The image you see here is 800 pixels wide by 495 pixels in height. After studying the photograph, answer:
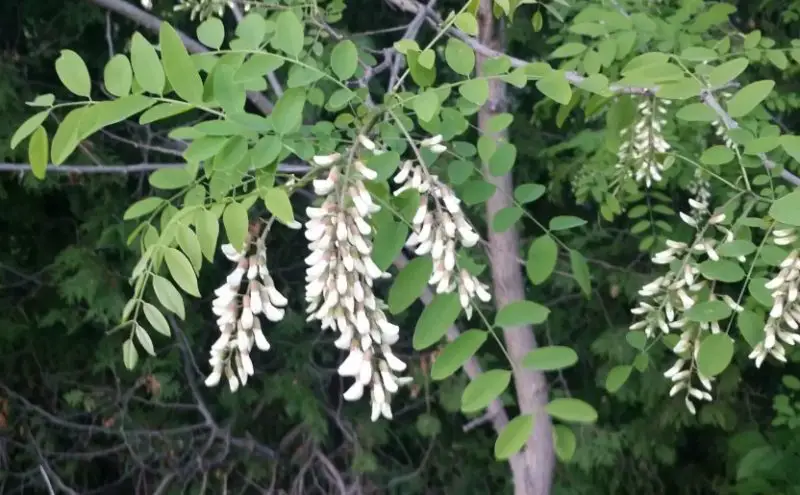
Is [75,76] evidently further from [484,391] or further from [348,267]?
[484,391]

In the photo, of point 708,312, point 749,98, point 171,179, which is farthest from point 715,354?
point 171,179

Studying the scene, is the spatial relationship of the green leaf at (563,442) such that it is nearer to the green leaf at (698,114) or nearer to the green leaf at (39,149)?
the green leaf at (698,114)

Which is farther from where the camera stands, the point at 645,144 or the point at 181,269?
the point at 645,144

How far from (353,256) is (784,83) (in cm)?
174

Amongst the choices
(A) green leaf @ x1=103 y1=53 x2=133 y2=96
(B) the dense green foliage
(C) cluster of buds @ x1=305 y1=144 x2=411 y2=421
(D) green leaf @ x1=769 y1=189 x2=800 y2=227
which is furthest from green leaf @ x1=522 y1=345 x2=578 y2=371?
(B) the dense green foliage

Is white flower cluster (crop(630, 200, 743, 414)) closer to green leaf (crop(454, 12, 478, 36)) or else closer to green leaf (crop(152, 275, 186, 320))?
green leaf (crop(454, 12, 478, 36))

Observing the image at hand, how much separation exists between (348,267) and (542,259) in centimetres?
32

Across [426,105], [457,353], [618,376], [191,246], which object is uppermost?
[426,105]

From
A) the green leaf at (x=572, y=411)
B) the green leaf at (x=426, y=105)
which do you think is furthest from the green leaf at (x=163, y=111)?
the green leaf at (x=572, y=411)

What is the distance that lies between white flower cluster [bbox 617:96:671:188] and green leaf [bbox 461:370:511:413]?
2.13ft

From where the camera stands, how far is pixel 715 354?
3.01 ft

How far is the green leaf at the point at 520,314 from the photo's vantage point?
754mm

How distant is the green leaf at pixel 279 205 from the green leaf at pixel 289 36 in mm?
207

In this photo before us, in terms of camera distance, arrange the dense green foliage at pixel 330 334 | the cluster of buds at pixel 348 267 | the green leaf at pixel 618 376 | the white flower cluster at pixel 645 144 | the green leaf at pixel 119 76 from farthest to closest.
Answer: the dense green foliage at pixel 330 334 → the white flower cluster at pixel 645 144 → the green leaf at pixel 618 376 → the green leaf at pixel 119 76 → the cluster of buds at pixel 348 267
